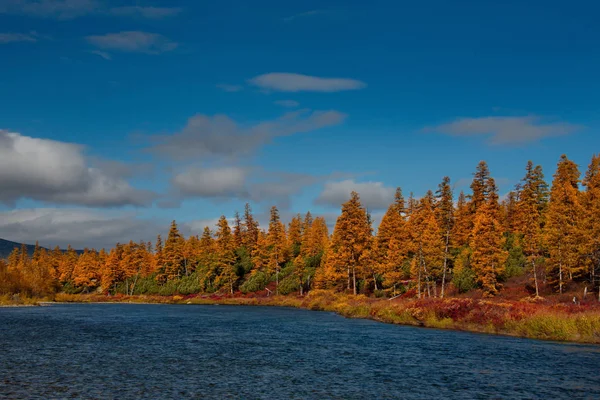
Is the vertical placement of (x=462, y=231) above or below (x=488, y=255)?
above

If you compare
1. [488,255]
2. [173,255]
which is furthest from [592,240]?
[173,255]

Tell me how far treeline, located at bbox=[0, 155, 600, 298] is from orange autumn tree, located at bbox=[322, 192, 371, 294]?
0.21 m

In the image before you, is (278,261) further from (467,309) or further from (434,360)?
(434,360)

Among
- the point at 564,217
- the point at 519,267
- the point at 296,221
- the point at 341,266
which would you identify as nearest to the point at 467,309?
the point at 564,217

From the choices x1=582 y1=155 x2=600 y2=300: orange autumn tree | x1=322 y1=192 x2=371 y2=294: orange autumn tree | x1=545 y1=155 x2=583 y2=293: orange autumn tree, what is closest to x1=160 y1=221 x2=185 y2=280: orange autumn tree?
x1=322 y1=192 x2=371 y2=294: orange autumn tree

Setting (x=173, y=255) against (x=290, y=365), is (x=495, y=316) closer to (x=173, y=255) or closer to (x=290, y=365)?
(x=290, y=365)

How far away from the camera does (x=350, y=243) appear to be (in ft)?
277

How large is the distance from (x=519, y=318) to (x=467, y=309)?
6.29m

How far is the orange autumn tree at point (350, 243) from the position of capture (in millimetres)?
84438

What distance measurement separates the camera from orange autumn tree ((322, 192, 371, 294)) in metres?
84.4

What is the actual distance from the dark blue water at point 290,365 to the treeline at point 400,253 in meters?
32.8

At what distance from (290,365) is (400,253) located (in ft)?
185

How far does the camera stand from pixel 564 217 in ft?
212

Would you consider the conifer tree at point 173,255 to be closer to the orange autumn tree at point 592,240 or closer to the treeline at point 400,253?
the treeline at point 400,253
